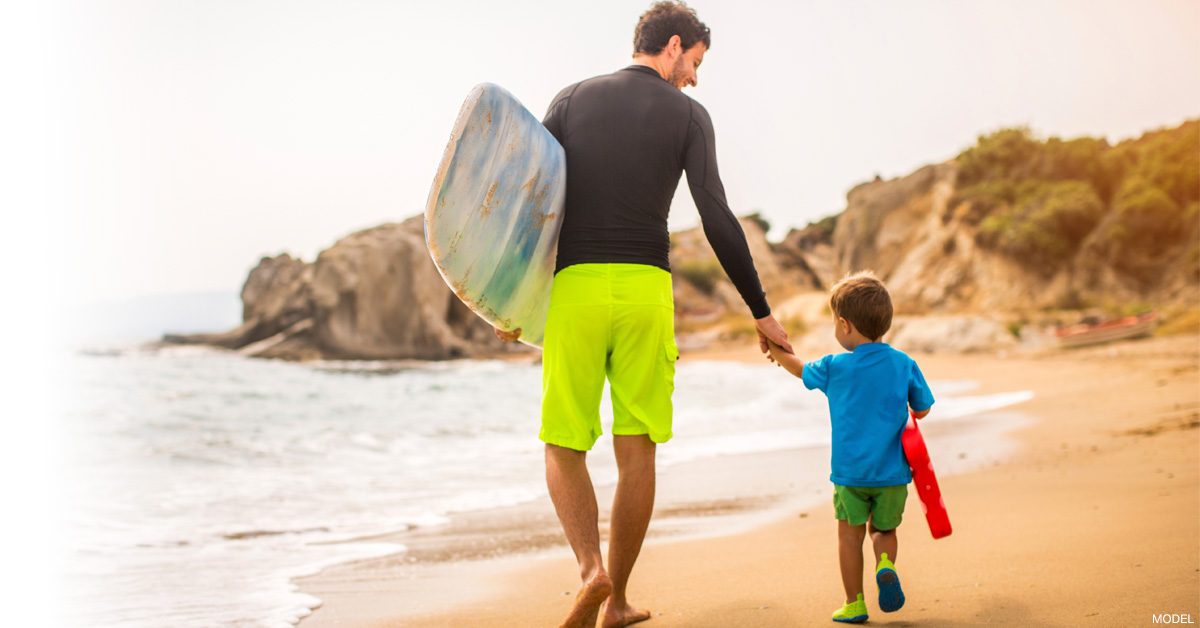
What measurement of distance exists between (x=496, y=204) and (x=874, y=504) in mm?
1358

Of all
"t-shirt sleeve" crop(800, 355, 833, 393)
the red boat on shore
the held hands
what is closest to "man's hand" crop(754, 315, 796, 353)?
the held hands

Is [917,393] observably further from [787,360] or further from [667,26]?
[667,26]

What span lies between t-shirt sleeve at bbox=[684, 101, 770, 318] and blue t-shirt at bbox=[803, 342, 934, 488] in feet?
1.03

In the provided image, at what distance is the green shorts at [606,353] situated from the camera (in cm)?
266

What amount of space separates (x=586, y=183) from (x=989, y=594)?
166 centimetres

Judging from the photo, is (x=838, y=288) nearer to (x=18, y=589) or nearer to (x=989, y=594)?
(x=989, y=594)

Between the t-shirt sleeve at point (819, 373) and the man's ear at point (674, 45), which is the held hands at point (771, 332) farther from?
the man's ear at point (674, 45)

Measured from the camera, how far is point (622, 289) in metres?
2.66

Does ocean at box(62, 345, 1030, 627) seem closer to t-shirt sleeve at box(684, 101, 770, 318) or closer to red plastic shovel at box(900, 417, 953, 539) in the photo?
t-shirt sleeve at box(684, 101, 770, 318)

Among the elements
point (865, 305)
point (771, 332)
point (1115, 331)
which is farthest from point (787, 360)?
point (1115, 331)

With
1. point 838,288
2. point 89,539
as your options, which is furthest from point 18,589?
point 838,288

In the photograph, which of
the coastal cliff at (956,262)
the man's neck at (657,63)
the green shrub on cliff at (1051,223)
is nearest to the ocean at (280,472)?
the man's neck at (657,63)

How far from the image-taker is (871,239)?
Answer: 41.1 m

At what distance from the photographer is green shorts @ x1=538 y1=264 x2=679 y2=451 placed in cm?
266
